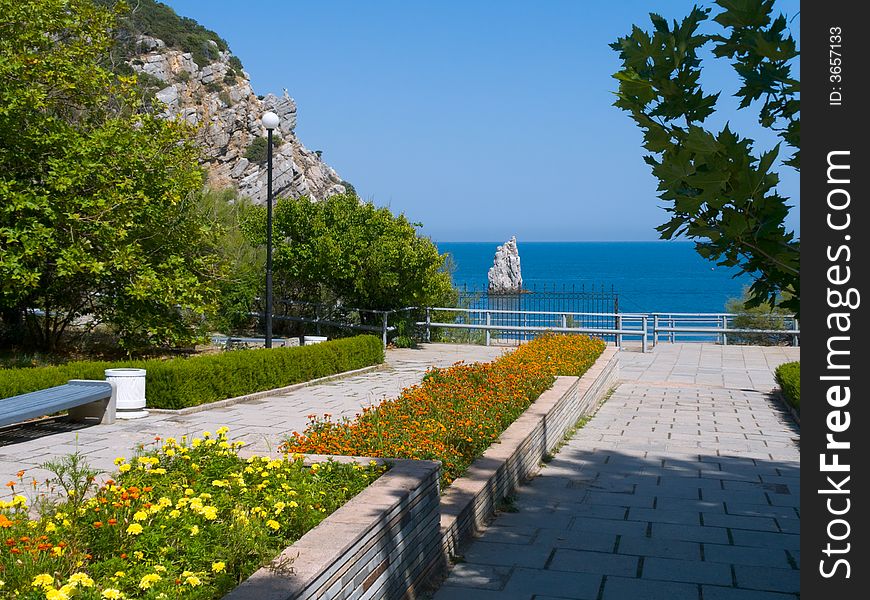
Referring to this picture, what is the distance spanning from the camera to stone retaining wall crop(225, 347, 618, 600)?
11.9ft

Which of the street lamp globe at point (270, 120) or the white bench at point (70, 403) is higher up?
the street lamp globe at point (270, 120)

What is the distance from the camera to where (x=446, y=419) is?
7641mm

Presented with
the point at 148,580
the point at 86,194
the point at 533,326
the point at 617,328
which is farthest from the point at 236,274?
the point at 148,580

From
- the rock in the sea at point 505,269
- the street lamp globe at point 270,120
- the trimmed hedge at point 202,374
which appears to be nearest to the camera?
the trimmed hedge at point 202,374

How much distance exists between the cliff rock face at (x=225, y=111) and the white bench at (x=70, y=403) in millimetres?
49531

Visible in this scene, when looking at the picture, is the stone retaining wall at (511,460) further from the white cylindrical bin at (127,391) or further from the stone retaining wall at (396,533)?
the white cylindrical bin at (127,391)

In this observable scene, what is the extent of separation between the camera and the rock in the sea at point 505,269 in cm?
7488

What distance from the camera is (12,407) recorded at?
330 inches

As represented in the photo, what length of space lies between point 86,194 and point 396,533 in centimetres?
1166

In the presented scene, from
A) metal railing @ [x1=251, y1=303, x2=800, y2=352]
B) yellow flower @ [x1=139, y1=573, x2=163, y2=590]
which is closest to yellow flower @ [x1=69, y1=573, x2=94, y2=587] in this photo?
yellow flower @ [x1=139, y1=573, x2=163, y2=590]

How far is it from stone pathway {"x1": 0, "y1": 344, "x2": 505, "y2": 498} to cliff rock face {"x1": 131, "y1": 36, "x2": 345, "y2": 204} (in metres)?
47.2

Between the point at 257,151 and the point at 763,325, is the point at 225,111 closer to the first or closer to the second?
the point at 257,151

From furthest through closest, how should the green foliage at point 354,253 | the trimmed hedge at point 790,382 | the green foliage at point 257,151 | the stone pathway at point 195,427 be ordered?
the green foliage at point 257,151, the green foliage at point 354,253, the trimmed hedge at point 790,382, the stone pathway at point 195,427

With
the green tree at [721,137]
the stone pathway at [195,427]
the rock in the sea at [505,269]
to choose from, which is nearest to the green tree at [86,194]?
the stone pathway at [195,427]
